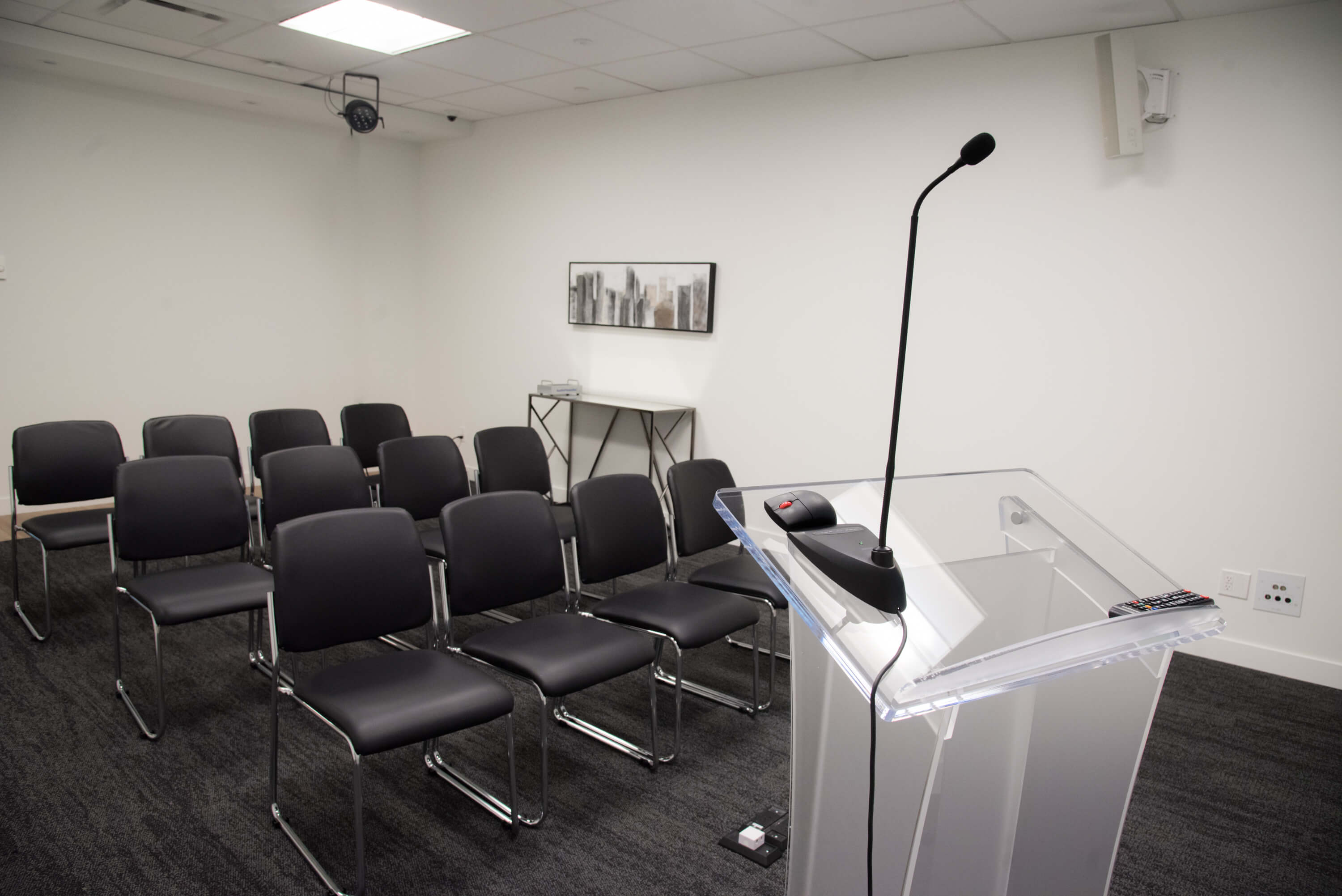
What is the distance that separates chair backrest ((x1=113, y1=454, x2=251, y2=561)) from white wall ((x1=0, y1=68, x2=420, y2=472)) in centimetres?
312

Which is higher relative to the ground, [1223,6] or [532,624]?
[1223,6]

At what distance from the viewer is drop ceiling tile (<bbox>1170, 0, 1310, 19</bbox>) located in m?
3.53

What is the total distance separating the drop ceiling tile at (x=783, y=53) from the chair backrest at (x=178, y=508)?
3274mm

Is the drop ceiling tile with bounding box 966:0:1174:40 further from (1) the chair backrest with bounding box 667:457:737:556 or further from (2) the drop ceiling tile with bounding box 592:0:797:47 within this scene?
(1) the chair backrest with bounding box 667:457:737:556

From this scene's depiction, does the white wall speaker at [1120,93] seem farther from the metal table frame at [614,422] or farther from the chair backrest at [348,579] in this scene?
the chair backrest at [348,579]

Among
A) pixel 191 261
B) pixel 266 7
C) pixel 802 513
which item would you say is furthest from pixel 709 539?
pixel 191 261

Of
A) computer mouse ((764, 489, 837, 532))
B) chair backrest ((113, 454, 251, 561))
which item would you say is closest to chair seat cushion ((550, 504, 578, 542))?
chair backrest ((113, 454, 251, 561))

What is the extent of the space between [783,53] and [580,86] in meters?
1.55

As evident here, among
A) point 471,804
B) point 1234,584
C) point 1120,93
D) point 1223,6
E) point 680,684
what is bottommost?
point 471,804

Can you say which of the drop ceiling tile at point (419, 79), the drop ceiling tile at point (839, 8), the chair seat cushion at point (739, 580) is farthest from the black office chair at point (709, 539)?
the drop ceiling tile at point (419, 79)

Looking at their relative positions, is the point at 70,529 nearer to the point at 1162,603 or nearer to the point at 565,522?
the point at 565,522

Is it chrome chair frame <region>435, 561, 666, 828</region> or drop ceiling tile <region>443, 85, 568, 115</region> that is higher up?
drop ceiling tile <region>443, 85, 568, 115</region>

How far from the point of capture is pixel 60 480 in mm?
3934

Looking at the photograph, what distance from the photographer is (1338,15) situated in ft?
11.4
